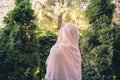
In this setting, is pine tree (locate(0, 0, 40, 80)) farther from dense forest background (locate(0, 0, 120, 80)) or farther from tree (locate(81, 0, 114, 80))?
tree (locate(81, 0, 114, 80))

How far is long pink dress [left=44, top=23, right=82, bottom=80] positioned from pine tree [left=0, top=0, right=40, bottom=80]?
5.72 ft

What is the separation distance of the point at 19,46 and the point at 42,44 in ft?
5.15

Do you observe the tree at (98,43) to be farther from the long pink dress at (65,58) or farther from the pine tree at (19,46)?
the long pink dress at (65,58)

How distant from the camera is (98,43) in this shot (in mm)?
6953

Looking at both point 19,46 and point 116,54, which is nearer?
point 19,46

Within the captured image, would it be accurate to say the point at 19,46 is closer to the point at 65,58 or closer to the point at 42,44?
the point at 42,44

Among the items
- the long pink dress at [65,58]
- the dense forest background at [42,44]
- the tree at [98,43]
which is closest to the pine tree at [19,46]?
the dense forest background at [42,44]

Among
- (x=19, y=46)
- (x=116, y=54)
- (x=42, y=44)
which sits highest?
(x=19, y=46)

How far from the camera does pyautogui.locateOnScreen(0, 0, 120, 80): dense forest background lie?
5855 millimetres

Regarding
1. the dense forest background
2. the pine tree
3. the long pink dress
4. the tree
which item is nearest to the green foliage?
the dense forest background

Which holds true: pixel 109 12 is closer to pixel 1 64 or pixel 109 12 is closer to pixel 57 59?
pixel 1 64

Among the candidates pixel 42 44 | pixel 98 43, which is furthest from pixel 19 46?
pixel 98 43

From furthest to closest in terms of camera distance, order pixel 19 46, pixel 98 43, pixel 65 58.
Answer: pixel 98 43 < pixel 19 46 < pixel 65 58

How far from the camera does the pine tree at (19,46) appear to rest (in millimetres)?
5801
